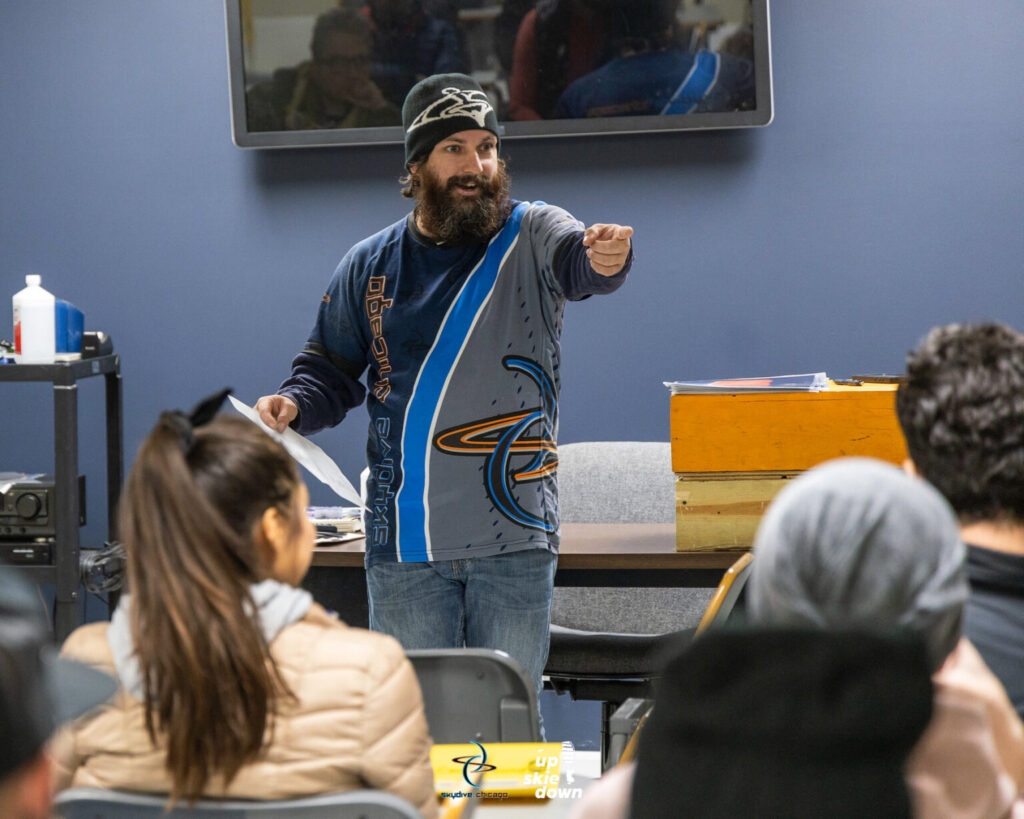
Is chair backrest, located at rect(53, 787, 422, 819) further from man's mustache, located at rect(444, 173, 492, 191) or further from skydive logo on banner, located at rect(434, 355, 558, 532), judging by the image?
man's mustache, located at rect(444, 173, 492, 191)

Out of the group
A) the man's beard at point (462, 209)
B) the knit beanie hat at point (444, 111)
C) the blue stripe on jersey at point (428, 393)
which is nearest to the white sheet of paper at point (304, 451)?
the blue stripe on jersey at point (428, 393)

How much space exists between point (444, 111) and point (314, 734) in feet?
4.62

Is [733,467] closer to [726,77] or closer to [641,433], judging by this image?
[641,433]

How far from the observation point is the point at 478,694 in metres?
1.53

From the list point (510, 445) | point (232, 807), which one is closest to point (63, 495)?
point (510, 445)

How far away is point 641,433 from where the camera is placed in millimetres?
3359

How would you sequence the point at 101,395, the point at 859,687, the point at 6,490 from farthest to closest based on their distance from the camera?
the point at 101,395 < the point at 6,490 < the point at 859,687

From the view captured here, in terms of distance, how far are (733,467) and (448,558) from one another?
58 cm

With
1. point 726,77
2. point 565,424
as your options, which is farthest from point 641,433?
point 726,77

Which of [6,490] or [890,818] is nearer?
[890,818]

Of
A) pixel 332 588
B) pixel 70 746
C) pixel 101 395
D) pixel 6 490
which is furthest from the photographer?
pixel 101 395

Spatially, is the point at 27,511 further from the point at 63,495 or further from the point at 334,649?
the point at 334,649

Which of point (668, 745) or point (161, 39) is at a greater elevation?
point (161, 39)

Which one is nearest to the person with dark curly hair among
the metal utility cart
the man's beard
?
the man's beard
